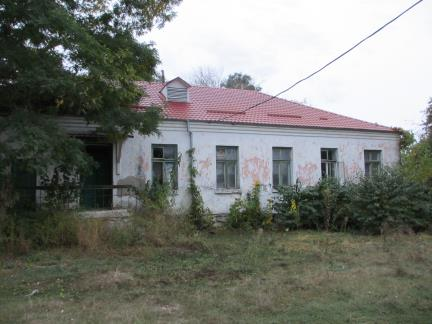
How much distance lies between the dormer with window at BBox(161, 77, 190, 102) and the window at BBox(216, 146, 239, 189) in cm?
265

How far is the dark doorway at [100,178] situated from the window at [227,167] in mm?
4094

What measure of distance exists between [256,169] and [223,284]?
1054 cm

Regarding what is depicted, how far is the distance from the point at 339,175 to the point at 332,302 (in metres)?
14.2

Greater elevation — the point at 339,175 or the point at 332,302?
the point at 339,175

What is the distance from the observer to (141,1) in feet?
42.3

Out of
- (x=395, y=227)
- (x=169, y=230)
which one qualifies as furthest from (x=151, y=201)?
(x=395, y=227)

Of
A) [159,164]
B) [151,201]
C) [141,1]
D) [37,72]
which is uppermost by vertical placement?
[141,1]

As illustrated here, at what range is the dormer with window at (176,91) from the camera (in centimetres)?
1891

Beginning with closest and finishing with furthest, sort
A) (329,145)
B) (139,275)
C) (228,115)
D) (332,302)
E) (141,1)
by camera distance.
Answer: (332,302) → (139,275) → (141,1) → (228,115) → (329,145)

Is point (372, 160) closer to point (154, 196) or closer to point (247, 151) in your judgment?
point (247, 151)

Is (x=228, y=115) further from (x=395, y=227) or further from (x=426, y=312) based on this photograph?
(x=426, y=312)

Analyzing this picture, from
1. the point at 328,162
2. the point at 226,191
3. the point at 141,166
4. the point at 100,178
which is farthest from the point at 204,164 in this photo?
the point at 328,162

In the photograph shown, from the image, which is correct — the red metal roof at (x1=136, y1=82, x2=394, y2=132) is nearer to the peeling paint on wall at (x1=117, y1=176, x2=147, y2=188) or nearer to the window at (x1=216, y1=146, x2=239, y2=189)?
the window at (x1=216, y1=146, x2=239, y2=189)

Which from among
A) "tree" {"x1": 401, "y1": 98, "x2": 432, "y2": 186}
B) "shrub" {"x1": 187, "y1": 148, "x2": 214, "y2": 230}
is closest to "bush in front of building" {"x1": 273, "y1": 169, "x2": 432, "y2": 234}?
"tree" {"x1": 401, "y1": 98, "x2": 432, "y2": 186}
